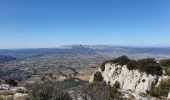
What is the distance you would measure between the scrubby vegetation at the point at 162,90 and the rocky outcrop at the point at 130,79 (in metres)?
1.99

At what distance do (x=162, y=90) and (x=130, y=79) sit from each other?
12118 mm

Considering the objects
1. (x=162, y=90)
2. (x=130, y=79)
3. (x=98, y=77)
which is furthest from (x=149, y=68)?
(x=98, y=77)

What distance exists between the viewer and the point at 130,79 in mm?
62781

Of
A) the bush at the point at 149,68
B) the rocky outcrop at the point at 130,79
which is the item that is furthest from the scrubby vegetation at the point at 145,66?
the rocky outcrop at the point at 130,79

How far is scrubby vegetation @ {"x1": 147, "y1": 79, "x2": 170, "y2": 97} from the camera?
51.1 m

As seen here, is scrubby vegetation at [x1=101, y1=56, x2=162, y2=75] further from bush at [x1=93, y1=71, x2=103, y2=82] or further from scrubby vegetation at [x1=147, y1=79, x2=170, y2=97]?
bush at [x1=93, y1=71, x2=103, y2=82]

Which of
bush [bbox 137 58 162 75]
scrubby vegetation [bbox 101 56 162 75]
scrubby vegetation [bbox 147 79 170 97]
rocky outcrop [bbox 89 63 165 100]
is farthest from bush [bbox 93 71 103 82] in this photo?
scrubby vegetation [bbox 147 79 170 97]

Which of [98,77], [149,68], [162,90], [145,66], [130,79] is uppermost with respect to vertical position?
[145,66]

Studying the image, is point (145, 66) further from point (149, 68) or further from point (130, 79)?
point (130, 79)

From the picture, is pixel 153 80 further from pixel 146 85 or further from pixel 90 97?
pixel 90 97

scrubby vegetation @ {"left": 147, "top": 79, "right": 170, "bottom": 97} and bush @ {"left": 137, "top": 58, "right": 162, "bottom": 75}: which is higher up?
bush @ {"left": 137, "top": 58, "right": 162, "bottom": 75}

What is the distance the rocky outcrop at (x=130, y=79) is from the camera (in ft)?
185

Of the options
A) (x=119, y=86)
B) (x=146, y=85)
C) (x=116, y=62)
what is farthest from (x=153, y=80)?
(x=116, y=62)

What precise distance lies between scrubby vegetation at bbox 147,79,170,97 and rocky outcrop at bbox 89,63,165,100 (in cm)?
199
